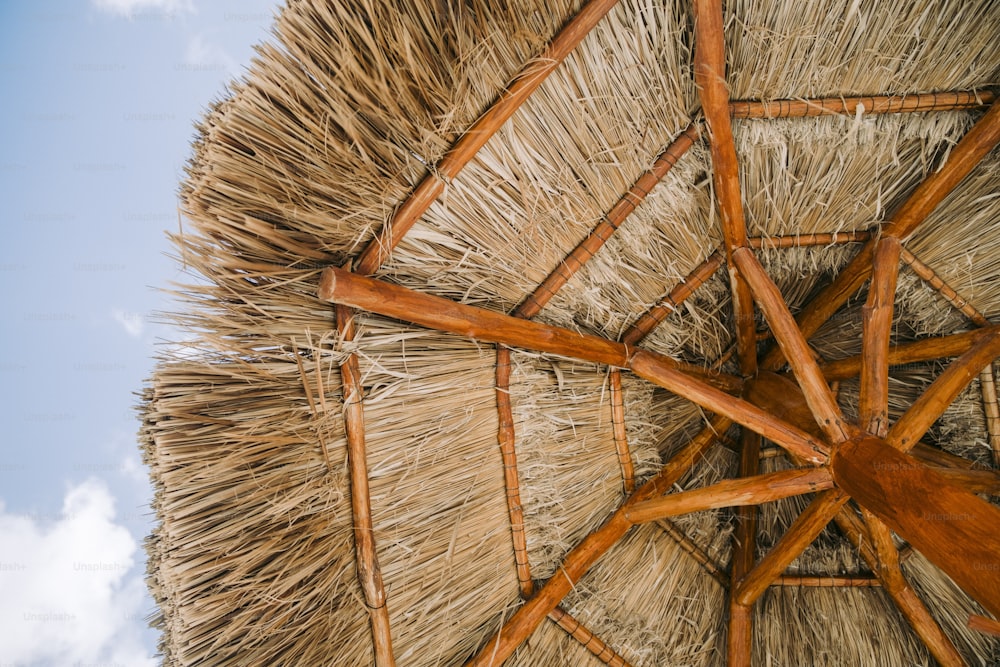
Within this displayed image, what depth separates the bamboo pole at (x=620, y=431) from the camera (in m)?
2.40

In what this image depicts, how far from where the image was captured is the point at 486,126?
1745mm

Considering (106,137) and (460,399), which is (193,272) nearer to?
(460,399)

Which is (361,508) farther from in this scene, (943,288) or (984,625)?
(943,288)

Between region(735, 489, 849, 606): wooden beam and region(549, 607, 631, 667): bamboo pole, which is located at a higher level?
region(735, 489, 849, 606): wooden beam

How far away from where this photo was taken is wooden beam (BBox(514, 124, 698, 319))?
2.07 metres

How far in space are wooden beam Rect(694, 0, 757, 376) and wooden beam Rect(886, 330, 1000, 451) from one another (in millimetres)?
687

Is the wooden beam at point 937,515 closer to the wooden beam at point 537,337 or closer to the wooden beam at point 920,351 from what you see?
the wooden beam at point 537,337

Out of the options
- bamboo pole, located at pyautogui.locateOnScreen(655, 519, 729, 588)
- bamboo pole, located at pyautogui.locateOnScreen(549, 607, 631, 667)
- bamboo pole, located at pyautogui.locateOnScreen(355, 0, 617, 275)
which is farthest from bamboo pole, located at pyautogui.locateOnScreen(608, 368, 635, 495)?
bamboo pole, located at pyautogui.locateOnScreen(355, 0, 617, 275)

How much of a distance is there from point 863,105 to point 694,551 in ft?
6.42

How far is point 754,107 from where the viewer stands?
2.00 meters

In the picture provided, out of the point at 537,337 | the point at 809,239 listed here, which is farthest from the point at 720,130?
the point at 537,337

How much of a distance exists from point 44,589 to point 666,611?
628 centimetres

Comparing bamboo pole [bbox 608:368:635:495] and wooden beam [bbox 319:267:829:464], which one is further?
bamboo pole [bbox 608:368:635:495]

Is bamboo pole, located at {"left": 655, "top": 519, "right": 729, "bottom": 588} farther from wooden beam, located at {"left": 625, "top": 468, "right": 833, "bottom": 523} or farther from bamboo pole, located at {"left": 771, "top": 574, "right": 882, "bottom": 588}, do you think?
wooden beam, located at {"left": 625, "top": 468, "right": 833, "bottom": 523}
